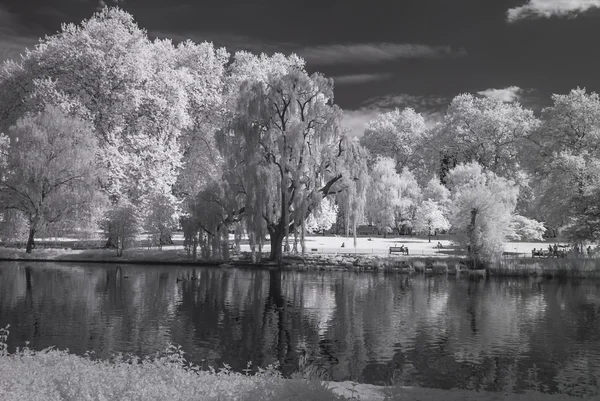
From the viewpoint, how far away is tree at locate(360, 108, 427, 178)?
94.2 m

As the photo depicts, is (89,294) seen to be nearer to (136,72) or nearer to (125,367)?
(125,367)

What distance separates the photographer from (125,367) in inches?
415

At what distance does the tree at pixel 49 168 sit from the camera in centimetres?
4534

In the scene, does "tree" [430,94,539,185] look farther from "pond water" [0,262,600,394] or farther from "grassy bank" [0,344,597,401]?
"grassy bank" [0,344,597,401]

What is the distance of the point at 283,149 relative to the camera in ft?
137

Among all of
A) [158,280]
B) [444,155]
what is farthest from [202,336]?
[444,155]

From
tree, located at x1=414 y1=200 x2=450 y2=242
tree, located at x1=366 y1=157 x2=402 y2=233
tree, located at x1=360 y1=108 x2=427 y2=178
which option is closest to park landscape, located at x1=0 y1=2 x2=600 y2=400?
tree, located at x1=414 y1=200 x2=450 y2=242

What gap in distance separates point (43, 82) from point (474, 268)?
3901 cm

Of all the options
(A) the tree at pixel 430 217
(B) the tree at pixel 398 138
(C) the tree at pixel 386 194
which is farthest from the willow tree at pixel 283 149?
(B) the tree at pixel 398 138

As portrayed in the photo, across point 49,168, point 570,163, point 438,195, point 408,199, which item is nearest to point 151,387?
point 49,168

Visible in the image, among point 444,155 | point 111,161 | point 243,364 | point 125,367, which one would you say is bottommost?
point 243,364

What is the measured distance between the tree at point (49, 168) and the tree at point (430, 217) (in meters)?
41.7

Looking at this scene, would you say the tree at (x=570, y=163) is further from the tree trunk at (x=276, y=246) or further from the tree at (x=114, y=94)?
the tree at (x=114, y=94)

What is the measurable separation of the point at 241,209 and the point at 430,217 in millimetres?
35107
